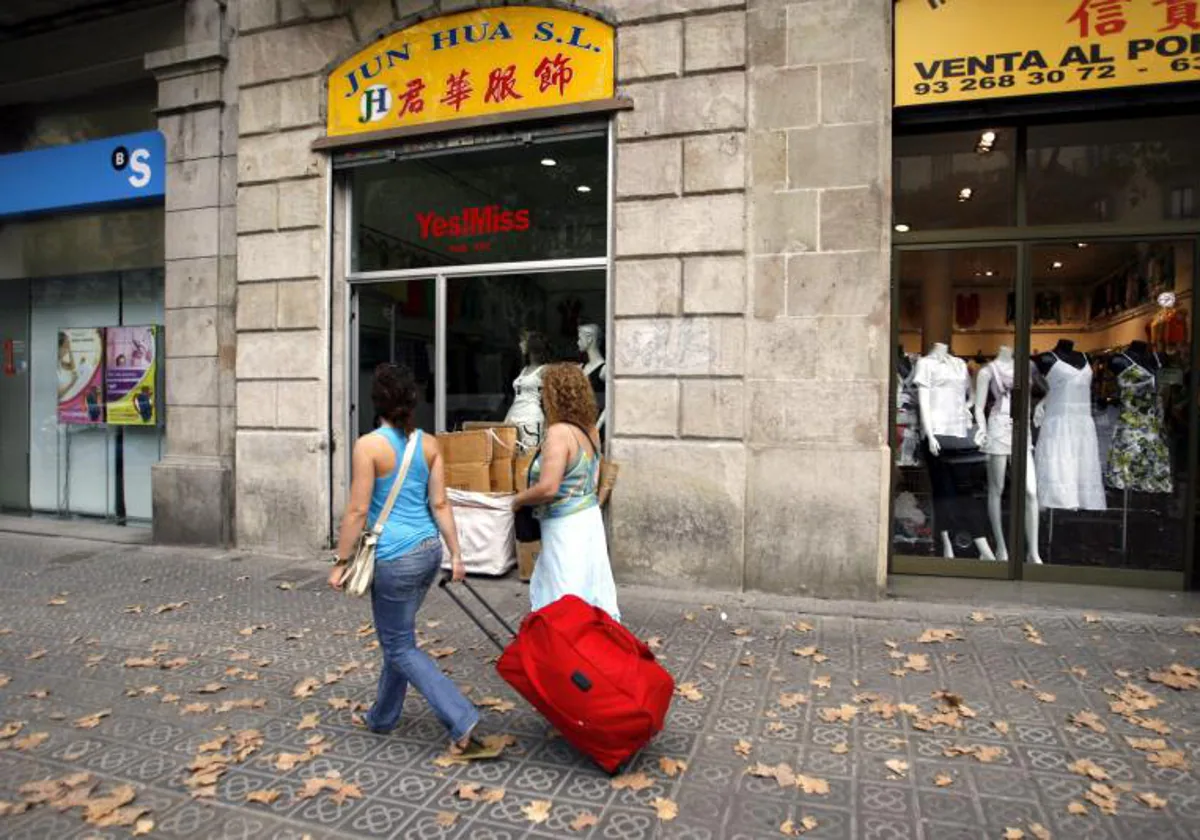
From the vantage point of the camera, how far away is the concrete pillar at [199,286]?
865cm

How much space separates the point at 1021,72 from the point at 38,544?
426 inches

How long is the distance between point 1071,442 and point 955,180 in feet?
7.93

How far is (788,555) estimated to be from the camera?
6555mm

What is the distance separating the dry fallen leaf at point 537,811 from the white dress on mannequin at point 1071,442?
17.7 ft

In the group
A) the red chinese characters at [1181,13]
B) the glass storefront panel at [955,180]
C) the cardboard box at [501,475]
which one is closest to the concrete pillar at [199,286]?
the cardboard box at [501,475]

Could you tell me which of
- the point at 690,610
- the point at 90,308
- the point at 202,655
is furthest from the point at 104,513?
the point at 690,610

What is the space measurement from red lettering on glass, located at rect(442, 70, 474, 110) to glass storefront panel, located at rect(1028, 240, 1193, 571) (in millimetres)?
5280

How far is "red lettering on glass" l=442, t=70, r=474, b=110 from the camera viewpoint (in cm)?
763

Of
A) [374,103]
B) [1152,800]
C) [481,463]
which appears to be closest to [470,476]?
[481,463]

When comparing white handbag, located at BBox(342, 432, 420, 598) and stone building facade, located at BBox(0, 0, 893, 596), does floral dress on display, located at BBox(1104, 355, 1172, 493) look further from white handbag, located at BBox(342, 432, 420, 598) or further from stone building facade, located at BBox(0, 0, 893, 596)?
white handbag, located at BBox(342, 432, 420, 598)

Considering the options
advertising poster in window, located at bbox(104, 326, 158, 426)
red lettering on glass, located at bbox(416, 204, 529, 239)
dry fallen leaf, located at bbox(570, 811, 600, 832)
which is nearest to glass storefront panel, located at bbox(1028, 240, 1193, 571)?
red lettering on glass, located at bbox(416, 204, 529, 239)

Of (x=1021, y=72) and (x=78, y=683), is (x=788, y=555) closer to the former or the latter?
(x=1021, y=72)

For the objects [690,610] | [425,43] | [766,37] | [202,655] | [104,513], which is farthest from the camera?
[104,513]

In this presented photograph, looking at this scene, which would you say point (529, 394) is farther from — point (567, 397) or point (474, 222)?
point (567, 397)
